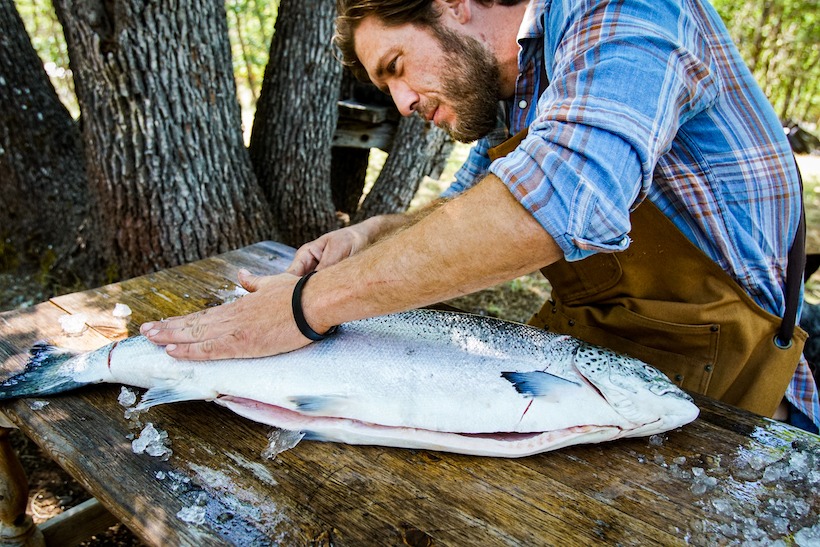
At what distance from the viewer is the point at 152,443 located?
175 cm

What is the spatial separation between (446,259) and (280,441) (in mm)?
774

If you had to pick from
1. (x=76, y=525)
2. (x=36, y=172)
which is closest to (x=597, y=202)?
(x=76, y=525)

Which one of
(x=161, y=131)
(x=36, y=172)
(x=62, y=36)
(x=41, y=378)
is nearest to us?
(x=41, y=378)

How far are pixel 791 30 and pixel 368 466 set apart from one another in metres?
14.8

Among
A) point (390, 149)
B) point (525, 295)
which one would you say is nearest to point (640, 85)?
point (390, 149)

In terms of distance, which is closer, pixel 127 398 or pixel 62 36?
pixel 127 398

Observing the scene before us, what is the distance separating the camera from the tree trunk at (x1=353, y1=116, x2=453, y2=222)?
4.75 meters

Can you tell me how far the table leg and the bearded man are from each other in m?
0.79

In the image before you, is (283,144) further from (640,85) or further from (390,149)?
(640,85)

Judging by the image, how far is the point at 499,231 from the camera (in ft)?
4.99

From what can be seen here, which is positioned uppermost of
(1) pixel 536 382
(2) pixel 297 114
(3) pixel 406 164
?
(2) pixel 297 114

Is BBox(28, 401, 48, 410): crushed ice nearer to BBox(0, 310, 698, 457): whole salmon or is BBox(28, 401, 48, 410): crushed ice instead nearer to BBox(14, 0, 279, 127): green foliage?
BBox(0, 310, 698, 457): whole salmon

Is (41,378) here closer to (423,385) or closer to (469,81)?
(423,385)

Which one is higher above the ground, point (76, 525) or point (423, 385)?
point (423, 385)
